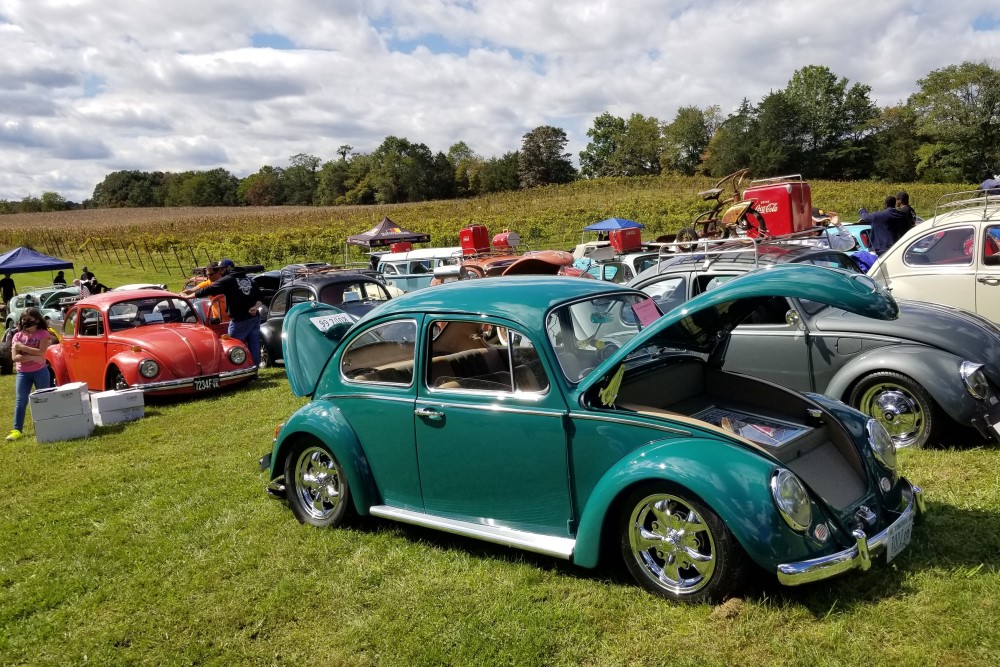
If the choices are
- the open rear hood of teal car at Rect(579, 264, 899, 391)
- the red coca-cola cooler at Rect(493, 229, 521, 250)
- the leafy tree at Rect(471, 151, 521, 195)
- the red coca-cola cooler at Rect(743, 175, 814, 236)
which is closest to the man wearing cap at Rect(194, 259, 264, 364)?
the open rear hood of teal car at Rect(579, 264, 899, 391)

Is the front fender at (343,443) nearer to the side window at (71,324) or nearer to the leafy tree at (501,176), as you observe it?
the side window at (71,324)

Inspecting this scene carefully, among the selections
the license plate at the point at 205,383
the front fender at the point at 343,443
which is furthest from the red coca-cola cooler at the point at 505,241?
the front fender at the point at 343,443

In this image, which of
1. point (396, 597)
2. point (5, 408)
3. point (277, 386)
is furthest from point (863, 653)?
point (5, 408)

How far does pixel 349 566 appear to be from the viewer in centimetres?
463

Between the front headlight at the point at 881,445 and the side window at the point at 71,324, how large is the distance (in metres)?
11.1

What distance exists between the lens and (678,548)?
3.71m

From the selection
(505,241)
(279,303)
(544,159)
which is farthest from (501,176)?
(279,303)

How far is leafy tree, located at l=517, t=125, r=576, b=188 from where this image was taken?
290 feet

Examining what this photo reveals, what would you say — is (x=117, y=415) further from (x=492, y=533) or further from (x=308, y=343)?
(x=492, y=533)

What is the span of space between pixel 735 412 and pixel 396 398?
210 cm

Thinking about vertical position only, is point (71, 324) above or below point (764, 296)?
below

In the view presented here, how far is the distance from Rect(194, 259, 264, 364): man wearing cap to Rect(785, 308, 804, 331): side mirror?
26.9 feet

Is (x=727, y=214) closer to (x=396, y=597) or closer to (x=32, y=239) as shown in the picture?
(x=396, y=597)

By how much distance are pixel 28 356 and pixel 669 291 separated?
7.65 metres
